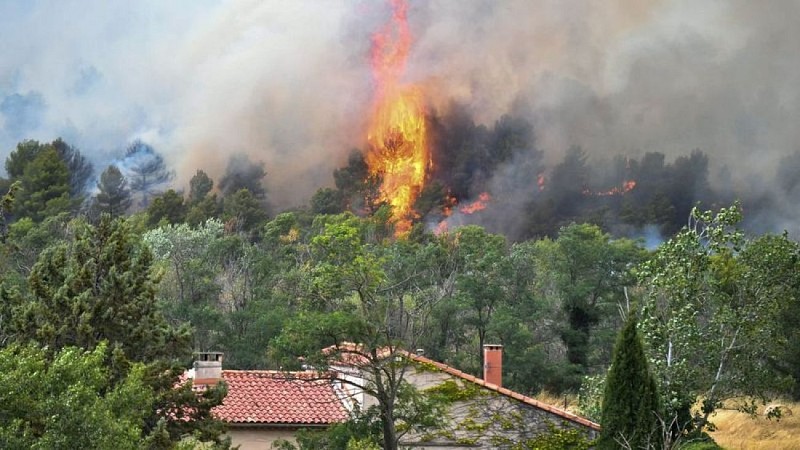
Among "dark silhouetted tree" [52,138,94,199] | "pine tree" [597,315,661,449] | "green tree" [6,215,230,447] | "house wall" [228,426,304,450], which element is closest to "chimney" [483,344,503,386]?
"house wall" [228,426,304,450]

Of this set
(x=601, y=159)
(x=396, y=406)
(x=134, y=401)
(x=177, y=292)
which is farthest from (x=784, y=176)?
(x=134, y=401)

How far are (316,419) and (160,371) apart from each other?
852cm

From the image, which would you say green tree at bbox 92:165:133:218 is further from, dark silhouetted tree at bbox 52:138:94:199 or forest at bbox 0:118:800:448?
dark silhouetted tree at bbox 52:138:94:199

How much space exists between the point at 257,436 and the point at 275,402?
125 cm

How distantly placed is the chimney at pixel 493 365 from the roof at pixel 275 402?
192 inches

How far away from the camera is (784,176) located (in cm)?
10169

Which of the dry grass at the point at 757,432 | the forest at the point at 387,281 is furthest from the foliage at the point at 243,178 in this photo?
the dry grass at the point at 757,432

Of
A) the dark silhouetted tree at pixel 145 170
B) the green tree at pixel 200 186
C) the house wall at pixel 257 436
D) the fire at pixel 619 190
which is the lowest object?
the house wall at pixel 257 436

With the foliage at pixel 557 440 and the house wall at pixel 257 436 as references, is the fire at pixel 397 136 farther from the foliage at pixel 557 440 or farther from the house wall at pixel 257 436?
the foliage at pixel 557 440

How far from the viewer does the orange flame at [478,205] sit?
4154 inches

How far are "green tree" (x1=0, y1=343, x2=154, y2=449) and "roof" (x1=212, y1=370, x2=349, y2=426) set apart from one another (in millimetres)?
13495

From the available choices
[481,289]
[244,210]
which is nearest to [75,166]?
[244,210]

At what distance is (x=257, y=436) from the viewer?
111ft

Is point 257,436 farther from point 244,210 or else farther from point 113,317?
point 244,210
